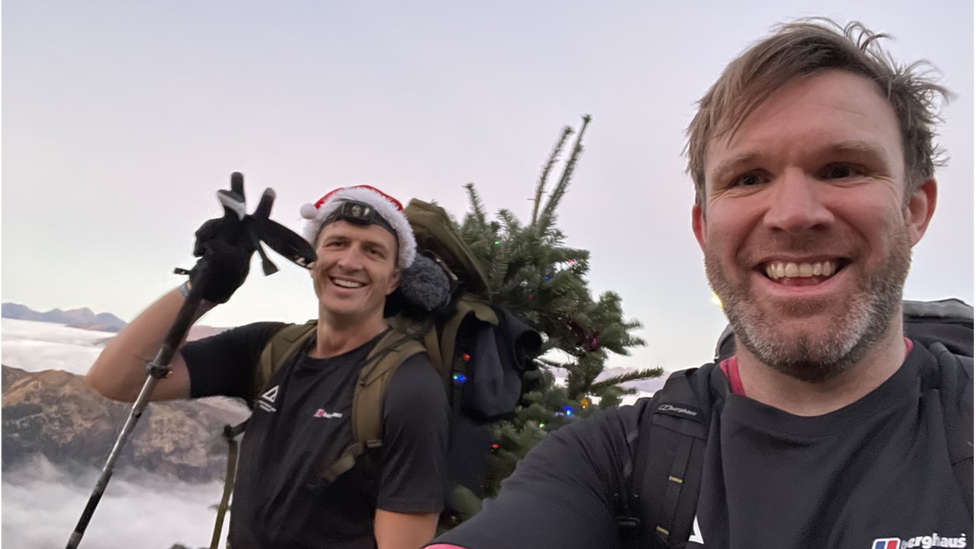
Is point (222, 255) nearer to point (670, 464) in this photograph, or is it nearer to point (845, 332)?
point (670, 464)

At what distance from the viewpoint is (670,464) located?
1360 mm

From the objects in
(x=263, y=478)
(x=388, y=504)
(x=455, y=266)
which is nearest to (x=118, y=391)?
(x=263, y=478)

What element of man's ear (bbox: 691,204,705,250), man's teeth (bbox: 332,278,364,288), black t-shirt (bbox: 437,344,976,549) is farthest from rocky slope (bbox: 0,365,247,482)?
man's ear (bbox: 691,204,705,250)

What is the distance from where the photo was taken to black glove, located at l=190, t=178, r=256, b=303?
256 centimetres

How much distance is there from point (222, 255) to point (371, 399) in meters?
0.91

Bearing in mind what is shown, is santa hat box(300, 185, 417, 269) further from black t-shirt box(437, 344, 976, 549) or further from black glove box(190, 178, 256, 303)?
black t-shirt box(437, 344, 976, 549)

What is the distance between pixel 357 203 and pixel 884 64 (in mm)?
2228

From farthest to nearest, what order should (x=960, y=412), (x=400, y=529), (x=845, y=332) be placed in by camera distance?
(x=400, y=529) → (x=845, y=332) → (x=960, y=412)

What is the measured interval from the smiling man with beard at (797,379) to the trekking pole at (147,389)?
174cm

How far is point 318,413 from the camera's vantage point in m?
2.57

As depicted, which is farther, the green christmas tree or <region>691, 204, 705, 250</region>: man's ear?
the green christmas tree

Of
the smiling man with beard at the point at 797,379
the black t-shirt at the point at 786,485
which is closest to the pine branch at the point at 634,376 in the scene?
the smiling man with beard at the point at 797,379

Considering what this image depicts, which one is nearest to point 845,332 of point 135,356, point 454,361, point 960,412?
point 960,412

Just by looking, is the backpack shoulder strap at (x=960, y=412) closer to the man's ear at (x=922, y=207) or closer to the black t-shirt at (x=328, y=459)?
the man's ear at (x=922, y=207)
